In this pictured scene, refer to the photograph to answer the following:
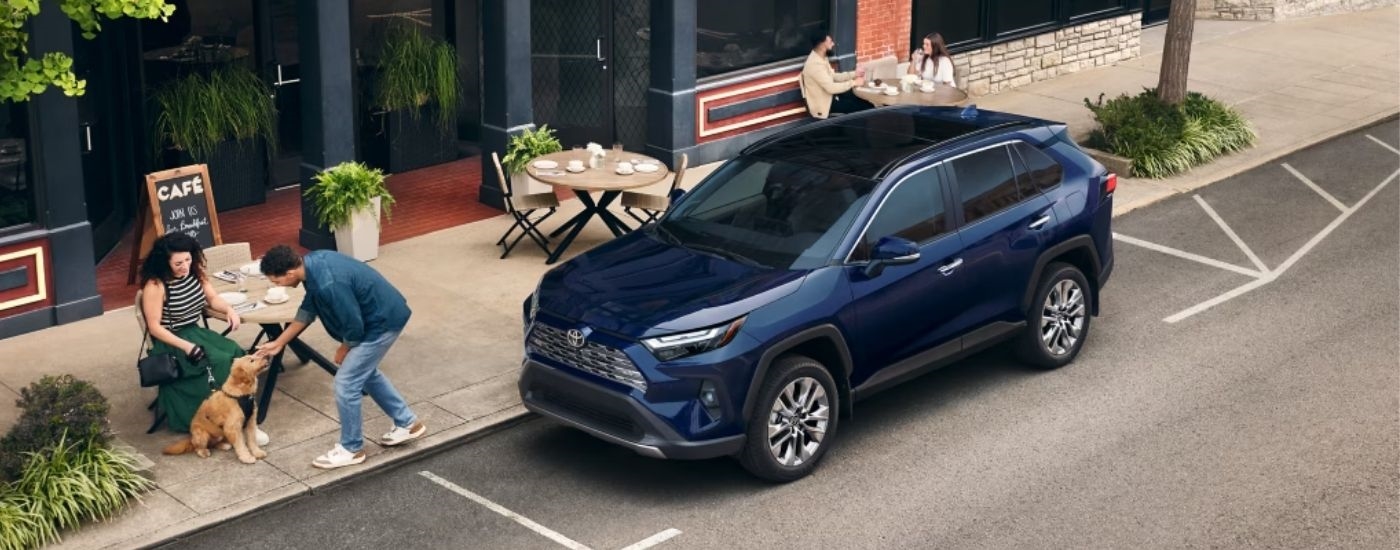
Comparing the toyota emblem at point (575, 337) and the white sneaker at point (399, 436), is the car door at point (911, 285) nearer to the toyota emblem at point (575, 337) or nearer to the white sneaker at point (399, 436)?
the toyota emblem at point (575, 337)

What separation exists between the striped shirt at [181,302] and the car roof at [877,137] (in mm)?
3827

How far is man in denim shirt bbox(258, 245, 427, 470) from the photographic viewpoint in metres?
10.2

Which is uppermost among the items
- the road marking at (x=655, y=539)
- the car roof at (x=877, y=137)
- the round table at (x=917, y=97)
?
the car roof at (x=877, y=137)

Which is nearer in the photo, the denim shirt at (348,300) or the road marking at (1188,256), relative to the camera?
the denim shirt at (348,300)

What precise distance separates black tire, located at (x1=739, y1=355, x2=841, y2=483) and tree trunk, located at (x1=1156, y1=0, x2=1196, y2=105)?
33.0 ft

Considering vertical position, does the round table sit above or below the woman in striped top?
above

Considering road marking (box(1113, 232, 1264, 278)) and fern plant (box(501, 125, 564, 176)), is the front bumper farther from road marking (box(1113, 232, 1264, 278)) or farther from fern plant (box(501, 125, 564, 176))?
road marking (box(1113, 232, 1264, 278))

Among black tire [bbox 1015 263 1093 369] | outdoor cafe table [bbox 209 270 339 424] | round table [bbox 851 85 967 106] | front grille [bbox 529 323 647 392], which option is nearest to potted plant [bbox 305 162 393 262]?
outdoor cafe table [bbox 209 270 339 424]

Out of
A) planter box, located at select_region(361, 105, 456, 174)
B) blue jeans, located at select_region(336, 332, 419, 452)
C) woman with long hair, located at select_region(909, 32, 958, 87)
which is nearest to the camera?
blue jeans, located at select_region(336, 332, 419, 452)

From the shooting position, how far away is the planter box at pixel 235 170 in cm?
1608

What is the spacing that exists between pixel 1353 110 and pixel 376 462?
50.7ft

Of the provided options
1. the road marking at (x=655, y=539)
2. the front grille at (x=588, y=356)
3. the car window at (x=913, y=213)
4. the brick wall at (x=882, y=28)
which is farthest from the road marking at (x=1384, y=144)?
the road marking at (x=655, y=539)

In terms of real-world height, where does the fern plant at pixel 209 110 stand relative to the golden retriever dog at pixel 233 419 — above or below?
above

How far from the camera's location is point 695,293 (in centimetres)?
1054
